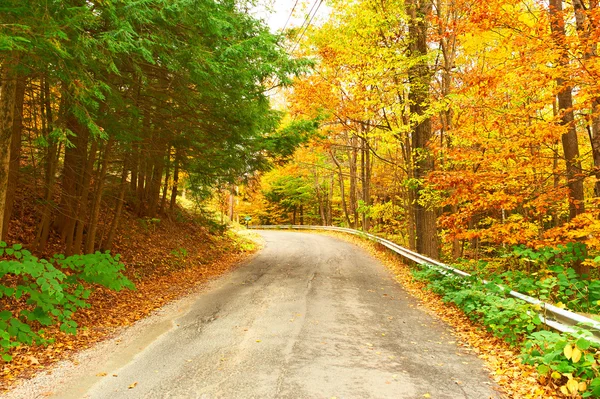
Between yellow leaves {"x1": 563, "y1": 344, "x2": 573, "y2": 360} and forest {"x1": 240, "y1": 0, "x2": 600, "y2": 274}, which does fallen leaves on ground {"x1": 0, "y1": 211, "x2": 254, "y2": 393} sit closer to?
forest {"x1": 240, "y1": 0, "x2": 600, "y2": 274}

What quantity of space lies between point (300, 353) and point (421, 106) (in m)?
8.89

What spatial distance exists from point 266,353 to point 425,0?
36.8ft

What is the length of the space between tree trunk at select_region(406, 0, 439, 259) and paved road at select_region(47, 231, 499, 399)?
13.4 ft

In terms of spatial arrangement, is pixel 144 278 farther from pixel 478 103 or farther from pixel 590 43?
pixel 590 43

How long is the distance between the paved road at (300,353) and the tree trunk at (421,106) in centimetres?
408

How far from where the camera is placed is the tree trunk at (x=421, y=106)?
11.5 metres

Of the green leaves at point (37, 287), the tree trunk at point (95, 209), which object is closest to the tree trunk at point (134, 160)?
the tree trunk at point (95, 209)

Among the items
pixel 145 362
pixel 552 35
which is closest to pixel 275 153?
pixel 552 35

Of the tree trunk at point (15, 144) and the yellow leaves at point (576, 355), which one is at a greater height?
the tree trunk at point (15, 144)

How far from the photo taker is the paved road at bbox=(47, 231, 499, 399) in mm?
4102

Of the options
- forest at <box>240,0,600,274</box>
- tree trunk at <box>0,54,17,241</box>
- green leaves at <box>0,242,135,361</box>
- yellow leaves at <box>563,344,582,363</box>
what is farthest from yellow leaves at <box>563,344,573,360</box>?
tree trunk at <box>0,54,17,241</box>

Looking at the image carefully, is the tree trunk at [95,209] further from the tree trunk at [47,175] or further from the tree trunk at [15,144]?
the tree trunk at [15,144]

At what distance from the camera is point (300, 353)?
5.06 metres

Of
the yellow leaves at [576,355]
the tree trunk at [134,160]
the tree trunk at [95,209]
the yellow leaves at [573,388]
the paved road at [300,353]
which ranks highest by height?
the tree trunk at [134,160]
